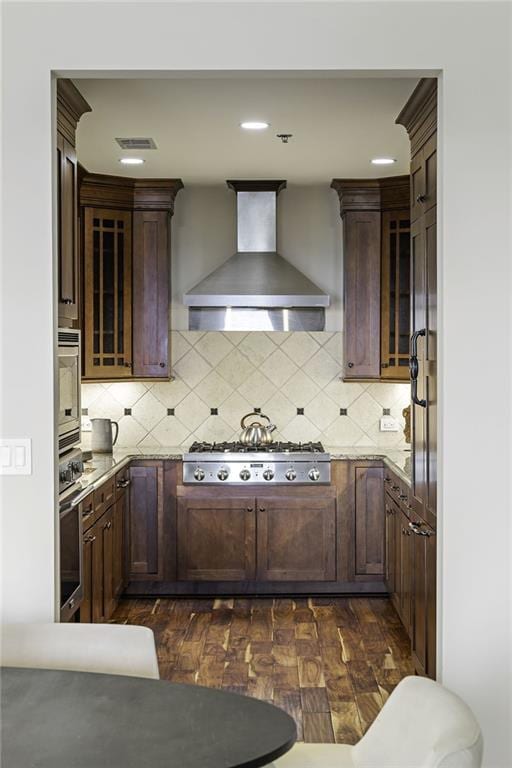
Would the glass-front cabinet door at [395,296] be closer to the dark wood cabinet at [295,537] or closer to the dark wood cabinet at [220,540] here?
the dark wood cabinet at [295,537]

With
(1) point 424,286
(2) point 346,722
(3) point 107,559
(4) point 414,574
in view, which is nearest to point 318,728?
(2) point 346,722

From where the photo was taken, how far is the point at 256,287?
19.1ft

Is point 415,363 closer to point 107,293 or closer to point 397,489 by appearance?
point 397,489

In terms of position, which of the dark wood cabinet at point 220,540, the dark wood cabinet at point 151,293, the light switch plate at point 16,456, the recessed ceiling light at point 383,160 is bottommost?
the dark wood cabinet at point 220,540

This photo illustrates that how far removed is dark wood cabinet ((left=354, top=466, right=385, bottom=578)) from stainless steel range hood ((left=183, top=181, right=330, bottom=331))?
1.03 metres

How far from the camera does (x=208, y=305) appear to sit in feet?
18.9

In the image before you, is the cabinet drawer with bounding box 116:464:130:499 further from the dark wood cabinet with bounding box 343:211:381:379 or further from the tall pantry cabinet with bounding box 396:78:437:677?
the tall pantry cabinet with bounding box 396:78:437:677

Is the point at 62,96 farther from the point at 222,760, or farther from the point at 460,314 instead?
the point at 222,760

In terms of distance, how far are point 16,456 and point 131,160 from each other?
9.36 ft

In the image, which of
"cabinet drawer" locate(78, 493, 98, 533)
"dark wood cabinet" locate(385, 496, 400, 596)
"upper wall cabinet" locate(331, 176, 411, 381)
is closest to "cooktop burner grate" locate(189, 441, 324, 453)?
"upper wall cabinet" locate(331, 176, 411, 381)

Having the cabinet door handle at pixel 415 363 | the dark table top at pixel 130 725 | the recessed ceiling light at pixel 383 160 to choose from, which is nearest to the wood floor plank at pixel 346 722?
the cabinet door handle at pixel 415 363

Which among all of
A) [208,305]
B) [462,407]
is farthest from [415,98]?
[208,305]

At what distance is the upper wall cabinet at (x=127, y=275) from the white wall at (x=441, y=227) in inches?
112

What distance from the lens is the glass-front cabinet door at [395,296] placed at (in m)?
5.83
